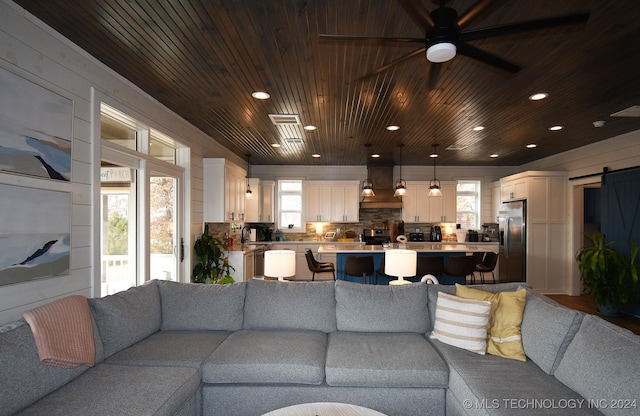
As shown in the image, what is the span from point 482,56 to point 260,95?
93.0 inches

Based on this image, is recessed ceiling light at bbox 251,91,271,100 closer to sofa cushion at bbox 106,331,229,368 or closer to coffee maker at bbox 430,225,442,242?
sofa cushion at bbox 106,331,229,368

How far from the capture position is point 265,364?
237 centimetres

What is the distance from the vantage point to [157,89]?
3.68 m

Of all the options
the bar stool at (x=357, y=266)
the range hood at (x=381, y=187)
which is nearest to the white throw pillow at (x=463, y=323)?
the bar stool at (x=357, y=266)

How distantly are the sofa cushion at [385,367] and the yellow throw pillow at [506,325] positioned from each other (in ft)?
1.48

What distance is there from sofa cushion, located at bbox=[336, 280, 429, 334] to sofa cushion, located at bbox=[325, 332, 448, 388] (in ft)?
1.16

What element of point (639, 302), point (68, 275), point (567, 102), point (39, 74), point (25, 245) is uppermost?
point (567, 102)

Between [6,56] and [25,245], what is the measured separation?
1204 millimetres

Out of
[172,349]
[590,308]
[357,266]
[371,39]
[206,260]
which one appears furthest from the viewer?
[590,308]

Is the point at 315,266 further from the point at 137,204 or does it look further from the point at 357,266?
the point at 137,204

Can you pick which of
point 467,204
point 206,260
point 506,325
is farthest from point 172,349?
point 467,204

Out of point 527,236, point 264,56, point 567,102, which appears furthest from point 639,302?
point 264,56

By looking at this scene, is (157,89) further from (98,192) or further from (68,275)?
(68,275)

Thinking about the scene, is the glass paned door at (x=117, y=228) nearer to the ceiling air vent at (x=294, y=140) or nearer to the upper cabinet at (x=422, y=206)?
the ceiling air vent at (x=294, y=140)
